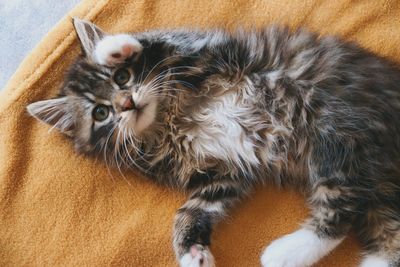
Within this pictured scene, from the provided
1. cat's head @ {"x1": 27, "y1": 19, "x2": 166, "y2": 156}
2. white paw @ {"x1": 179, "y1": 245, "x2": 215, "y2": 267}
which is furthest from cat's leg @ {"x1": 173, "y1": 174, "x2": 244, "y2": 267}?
cat's head @ {"x1": 27, "y1": 19, "x2": 166, "y2": 156}

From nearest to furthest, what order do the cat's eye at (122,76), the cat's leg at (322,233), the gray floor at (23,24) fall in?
1. the cat's leg at (322,233)
2. the cat's eye at (122,76)
3. the gray floor at (23,24)

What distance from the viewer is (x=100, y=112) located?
1.71 m

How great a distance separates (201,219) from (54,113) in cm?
71

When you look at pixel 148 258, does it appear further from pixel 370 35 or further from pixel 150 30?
pixel 370 35

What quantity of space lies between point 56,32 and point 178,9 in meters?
0.55

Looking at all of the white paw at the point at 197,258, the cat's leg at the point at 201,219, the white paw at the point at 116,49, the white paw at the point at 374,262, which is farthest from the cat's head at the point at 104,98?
the white paw at the point at 374,262

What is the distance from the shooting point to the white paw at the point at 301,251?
5.24 ft

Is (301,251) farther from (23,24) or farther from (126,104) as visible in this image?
(23,24)

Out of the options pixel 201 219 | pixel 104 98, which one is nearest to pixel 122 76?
pixel 104 98

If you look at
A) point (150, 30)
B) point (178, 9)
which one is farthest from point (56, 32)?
point (178, 9)

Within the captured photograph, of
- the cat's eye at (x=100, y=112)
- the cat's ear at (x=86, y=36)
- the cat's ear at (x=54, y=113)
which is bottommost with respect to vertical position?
the cat's ear at (x=54, y=113)

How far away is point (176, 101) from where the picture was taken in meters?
1.75

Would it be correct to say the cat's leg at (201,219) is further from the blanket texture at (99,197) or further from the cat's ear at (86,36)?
the cat's ear at (86,36)

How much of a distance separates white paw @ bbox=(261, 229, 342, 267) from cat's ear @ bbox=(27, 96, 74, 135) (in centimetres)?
93
